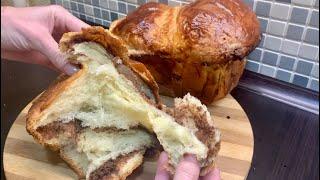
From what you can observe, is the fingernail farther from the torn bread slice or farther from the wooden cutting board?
the wooden cutting board

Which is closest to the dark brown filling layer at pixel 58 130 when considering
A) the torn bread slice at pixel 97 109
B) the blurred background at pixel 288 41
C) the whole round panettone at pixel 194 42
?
the torn bread slice at pixel 97 109

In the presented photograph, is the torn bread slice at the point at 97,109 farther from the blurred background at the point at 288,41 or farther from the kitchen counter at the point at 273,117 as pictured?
the blurred background at the point at 288,41

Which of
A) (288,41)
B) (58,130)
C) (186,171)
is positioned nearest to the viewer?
(186,171)

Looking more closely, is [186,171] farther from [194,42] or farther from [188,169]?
[194,42]

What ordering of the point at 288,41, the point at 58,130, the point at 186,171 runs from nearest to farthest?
the point at 186,171, the point at 58,130, the point at 288,41

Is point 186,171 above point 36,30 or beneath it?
beneath

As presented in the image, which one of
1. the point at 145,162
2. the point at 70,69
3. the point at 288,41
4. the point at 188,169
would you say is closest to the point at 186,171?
the point at 188,169
